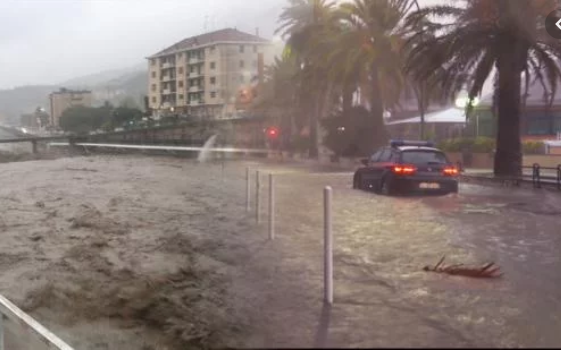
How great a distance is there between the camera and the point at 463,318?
4.43 ft

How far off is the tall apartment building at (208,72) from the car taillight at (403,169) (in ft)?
1.64

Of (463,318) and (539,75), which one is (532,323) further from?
(539,75)

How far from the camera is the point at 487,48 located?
1.76m

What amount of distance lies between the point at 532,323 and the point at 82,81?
7.62 feet

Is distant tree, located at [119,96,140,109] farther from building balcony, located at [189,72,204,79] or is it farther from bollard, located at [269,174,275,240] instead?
bollard, located at [269,174,275,240]

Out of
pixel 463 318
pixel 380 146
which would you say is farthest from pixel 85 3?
pixel 463 318

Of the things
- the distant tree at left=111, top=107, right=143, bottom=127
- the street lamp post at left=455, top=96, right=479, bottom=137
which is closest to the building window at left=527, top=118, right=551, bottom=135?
the street lamp post at left=455, top=96, right=479, bottom=137

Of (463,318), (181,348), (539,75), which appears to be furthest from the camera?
(181,348)

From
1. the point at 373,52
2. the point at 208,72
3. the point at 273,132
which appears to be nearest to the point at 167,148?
the point at 208,72

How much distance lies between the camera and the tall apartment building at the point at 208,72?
1963mm

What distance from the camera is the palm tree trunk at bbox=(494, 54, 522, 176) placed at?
1.81 m

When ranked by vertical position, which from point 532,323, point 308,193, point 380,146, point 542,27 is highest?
point 542,27

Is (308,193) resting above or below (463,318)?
above

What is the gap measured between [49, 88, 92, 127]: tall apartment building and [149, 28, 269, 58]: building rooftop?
583 millimetres
